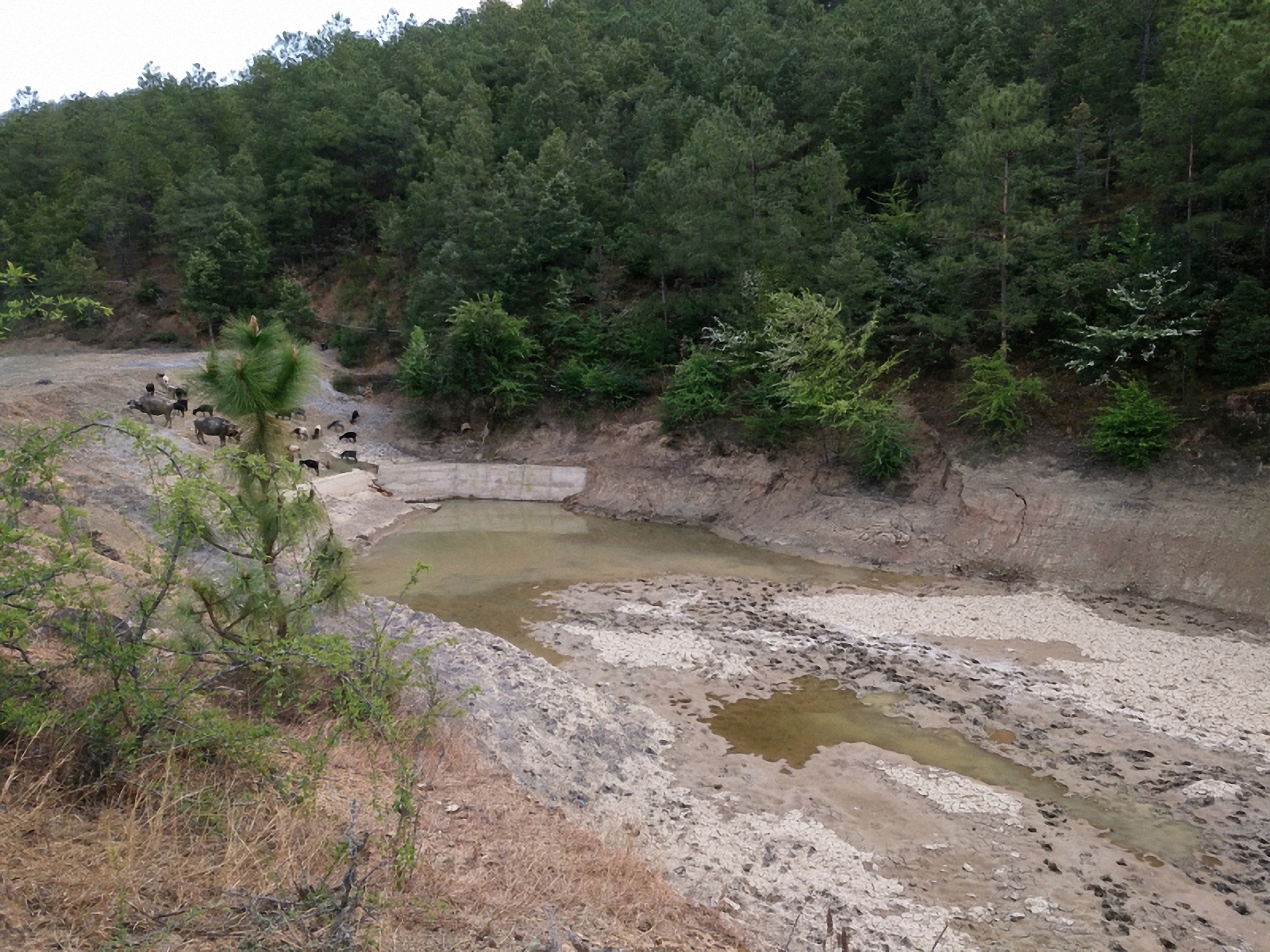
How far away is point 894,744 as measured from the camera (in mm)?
14383

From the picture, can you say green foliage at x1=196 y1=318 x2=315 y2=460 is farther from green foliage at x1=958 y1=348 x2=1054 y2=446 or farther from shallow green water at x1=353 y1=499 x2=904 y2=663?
green foliage at x1=958 y1=348 x2=1054 y2=446

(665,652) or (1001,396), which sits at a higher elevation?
(1001,396)

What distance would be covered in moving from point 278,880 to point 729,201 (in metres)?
30.3

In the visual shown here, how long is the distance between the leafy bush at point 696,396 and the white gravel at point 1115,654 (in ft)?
40.1

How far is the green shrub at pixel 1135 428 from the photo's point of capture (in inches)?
915

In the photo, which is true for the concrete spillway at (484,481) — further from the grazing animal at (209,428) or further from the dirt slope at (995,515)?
the grazing animal at (209,428)

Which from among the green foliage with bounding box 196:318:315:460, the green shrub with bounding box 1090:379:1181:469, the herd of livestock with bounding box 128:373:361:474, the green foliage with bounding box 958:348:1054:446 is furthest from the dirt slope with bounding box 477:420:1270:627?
the green foliage with bounding box 196:318:315:460

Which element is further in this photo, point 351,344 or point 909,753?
point 351,344

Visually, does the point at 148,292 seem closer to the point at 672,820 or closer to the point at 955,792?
the point at 672,820

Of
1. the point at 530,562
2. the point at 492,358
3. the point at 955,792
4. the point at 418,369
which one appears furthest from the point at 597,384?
the point at 955,792

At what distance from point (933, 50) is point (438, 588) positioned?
34832mm

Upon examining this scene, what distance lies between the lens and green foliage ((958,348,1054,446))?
1034 inches

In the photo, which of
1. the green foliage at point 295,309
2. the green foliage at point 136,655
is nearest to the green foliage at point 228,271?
the green foliage at point 295,309

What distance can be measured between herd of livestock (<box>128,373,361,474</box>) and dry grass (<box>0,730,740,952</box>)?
1991 cm
